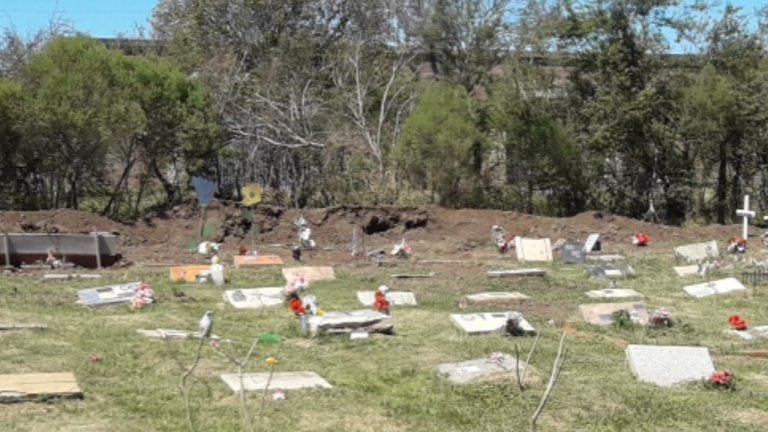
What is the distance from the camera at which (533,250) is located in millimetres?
17125

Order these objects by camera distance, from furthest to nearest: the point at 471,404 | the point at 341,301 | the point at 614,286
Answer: the point at 614,286 < the point at 341,301 < the point at 471,404

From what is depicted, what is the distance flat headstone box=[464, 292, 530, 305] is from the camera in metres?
→ 11.8

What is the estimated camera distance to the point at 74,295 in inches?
474

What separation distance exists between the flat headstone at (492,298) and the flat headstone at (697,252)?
5092 millimetres

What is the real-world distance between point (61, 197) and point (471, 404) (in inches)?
643

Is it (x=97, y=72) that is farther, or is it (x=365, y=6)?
(x=365, y=6)

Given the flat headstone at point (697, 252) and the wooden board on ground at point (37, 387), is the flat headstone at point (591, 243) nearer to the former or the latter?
the flat headstone at point (697, 252)

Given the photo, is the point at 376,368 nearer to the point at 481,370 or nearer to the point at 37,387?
the point at 481,370

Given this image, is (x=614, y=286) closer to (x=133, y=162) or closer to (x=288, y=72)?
(x=133, y=162)

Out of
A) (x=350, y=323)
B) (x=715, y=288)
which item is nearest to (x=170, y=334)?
(x=350, y=323)

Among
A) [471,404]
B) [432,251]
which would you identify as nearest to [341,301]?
[471,404]

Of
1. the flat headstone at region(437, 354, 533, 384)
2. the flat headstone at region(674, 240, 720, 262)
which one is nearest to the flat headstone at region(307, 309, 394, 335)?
the flat headstone at region(437, 354, 533, 384)

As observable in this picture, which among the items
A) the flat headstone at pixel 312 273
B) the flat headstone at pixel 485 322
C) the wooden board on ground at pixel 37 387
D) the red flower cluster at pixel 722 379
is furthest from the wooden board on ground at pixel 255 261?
the red flower cluster at pixel 722 379

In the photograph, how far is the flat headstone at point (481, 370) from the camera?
23.6 feet
